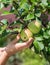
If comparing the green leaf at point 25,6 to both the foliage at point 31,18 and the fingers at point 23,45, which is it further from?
the fingers at point 23,45

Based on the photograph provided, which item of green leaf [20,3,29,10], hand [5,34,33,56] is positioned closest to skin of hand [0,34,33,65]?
hand [5,34,33,56]

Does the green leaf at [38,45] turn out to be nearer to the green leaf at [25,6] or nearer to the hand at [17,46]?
the hand at [17,46]

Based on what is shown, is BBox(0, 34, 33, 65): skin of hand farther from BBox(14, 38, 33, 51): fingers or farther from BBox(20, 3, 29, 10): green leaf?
BBox(20, 3, 29, 10): green leaf

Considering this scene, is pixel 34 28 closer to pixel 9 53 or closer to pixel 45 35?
pixel 45 35

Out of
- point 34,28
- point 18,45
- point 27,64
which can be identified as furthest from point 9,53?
point 27,64

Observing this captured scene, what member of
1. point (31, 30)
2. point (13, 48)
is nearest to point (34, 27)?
point (31, 30)

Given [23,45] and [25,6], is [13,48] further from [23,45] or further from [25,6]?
[25,6]

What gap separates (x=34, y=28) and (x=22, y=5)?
94 millimetres

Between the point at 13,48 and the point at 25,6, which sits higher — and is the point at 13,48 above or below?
below

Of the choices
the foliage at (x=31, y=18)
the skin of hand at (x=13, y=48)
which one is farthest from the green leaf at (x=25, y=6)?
the skin of hand at (x=13, y=48)

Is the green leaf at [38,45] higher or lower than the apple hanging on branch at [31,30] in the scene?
lower

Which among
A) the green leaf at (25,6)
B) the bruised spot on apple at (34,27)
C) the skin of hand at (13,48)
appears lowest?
the skin of hand at (13,48)

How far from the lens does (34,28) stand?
31.5 inches

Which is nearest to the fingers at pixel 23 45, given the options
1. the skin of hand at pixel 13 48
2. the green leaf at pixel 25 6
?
the skin of hand at pixel 13 48
